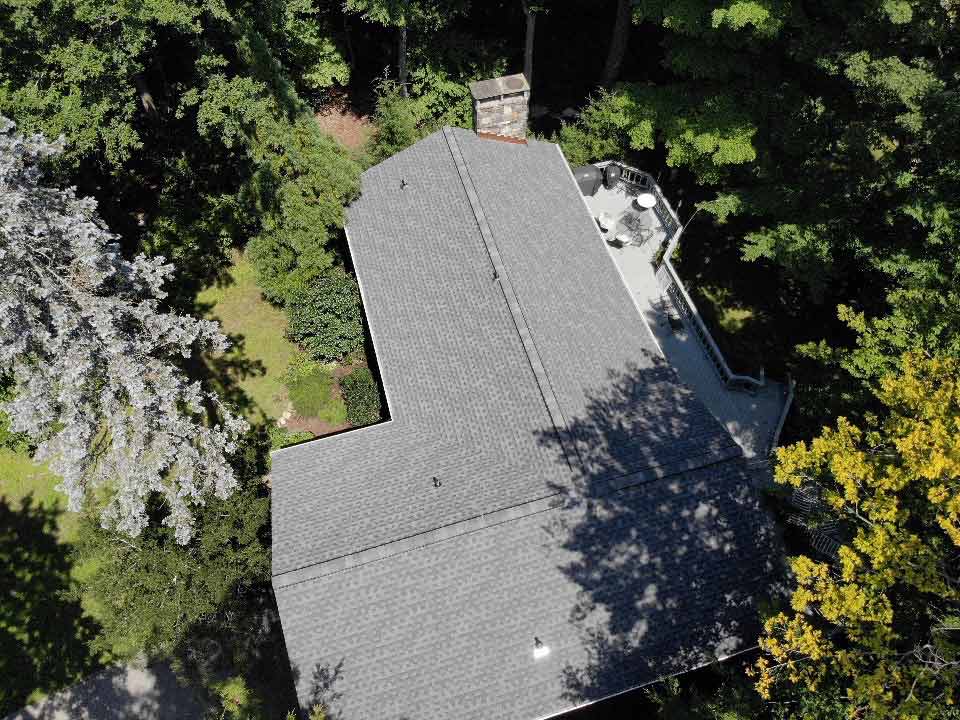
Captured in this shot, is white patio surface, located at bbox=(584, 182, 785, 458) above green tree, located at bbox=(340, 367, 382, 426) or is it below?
above

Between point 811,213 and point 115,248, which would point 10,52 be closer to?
point 115,248

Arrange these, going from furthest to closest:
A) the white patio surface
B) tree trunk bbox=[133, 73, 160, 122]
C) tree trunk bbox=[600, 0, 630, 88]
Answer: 1. tree trunk bbox=[133, 73, 160, 122]
2. tree trunk bbox=[600, 0, 630, 88]
3. the white patio surface

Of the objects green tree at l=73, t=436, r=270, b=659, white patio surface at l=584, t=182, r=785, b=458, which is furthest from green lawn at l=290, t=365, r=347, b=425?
white patio surface at l=584, t=182, r=785, b=458

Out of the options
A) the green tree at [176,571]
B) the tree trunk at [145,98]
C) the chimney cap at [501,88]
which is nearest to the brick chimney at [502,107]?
the chimney cap at [501,88]

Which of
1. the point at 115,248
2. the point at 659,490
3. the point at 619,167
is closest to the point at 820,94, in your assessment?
the point at 619,167

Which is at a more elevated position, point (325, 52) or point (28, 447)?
point (325, 52)

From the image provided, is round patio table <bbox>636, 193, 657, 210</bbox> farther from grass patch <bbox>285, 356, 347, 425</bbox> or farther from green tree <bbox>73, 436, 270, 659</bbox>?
green tree <bbox>73, 436, 270, 659</bbox>
